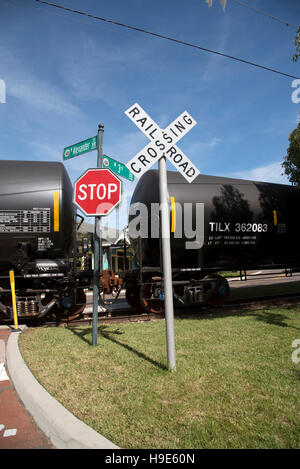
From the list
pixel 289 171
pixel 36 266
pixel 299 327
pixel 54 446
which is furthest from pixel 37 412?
pixel 289 171

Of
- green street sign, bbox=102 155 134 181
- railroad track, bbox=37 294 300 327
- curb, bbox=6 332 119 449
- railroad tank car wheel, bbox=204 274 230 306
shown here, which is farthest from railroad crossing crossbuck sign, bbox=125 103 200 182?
railroad tank car wheel, bbox=204 274 230 306

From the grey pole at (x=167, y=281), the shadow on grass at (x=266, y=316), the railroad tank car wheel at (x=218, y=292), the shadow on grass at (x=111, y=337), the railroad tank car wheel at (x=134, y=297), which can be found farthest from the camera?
the railroad tank car wheel at (x=134, y=297)

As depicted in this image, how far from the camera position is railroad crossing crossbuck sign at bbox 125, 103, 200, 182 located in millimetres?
3910

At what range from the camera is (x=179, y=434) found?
8.03ft

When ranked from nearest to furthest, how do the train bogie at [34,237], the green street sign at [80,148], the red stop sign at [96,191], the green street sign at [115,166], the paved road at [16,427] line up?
A: the paved road at [16,427], the red stop sign at [96,191], the green street sign at [80,148], the green street sign at [115,166], the train bogie at [34,237]

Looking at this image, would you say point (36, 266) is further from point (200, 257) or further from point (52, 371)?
point (200, 257)

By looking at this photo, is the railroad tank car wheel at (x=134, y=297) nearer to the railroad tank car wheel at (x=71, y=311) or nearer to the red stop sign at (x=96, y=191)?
the railroad tank car wheel at (x=71, y=311)

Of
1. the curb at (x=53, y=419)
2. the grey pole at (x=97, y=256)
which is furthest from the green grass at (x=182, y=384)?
the grey pole at (x=97, y=256)

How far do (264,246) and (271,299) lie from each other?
196 cm

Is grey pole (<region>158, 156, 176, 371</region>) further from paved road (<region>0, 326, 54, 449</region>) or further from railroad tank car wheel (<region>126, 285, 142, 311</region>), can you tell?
railroad tank car wheel (<region>126, 285, 142, 311</region>)

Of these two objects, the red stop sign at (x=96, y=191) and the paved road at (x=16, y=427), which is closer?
the paved road at (x=16, y=427)

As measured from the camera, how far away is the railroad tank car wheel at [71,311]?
7.77m

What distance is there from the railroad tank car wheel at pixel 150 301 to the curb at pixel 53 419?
14.9 feet

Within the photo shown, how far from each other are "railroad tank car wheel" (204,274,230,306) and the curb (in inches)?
235
